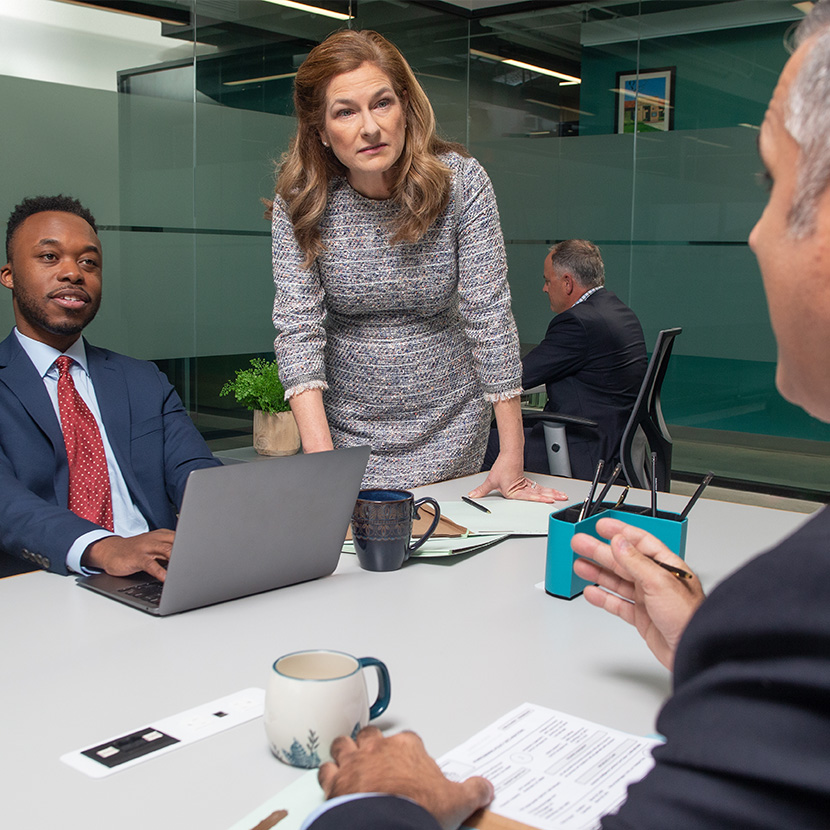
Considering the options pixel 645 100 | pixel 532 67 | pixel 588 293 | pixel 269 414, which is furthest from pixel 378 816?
pixel 532 67

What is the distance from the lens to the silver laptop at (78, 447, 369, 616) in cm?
131

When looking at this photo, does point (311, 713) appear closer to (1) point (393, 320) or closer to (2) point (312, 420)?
(2) point (312, 420)

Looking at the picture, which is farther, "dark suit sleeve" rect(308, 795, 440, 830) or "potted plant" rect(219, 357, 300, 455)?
"potted plant" rect(219, 357, 300, 455)

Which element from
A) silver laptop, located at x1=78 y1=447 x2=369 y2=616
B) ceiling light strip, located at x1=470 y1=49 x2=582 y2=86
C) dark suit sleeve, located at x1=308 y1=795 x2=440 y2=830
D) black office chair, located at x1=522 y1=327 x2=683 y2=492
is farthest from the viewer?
ceiling light strip, located at x1=470 y1=49 x2=582 y2=86

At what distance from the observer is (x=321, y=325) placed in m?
2.11

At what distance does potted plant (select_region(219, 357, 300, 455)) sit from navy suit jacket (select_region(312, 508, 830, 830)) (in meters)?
4.21

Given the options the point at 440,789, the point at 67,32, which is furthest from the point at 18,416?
the point at 67,32

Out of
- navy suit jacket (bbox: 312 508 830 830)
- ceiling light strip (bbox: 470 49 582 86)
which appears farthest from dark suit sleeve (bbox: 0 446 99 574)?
ceiling light strip (bbox: 470 49 582 86)

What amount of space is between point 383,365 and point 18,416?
0.78 m

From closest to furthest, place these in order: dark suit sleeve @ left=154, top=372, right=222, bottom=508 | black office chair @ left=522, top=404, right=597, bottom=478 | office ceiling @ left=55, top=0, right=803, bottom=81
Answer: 1. dark suit sleeve @ left=154, top=372, right=222, bottom=508
2. black office chair @ left=522, top=404, right=597, bottom=478
3. office ceiling @ left=55, top=0, right=803, bottom=81

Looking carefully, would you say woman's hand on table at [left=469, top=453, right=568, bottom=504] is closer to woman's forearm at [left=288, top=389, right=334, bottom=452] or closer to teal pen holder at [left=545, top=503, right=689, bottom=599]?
woman's forearm at [left=288, top=389, right=334, bottom=452]

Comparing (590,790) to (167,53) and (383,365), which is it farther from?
(167,53)

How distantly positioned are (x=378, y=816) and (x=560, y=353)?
11.8 feet

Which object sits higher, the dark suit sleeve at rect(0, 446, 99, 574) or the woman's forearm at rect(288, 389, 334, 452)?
the woman's forearm at rect(288, 389, 334, 452)
